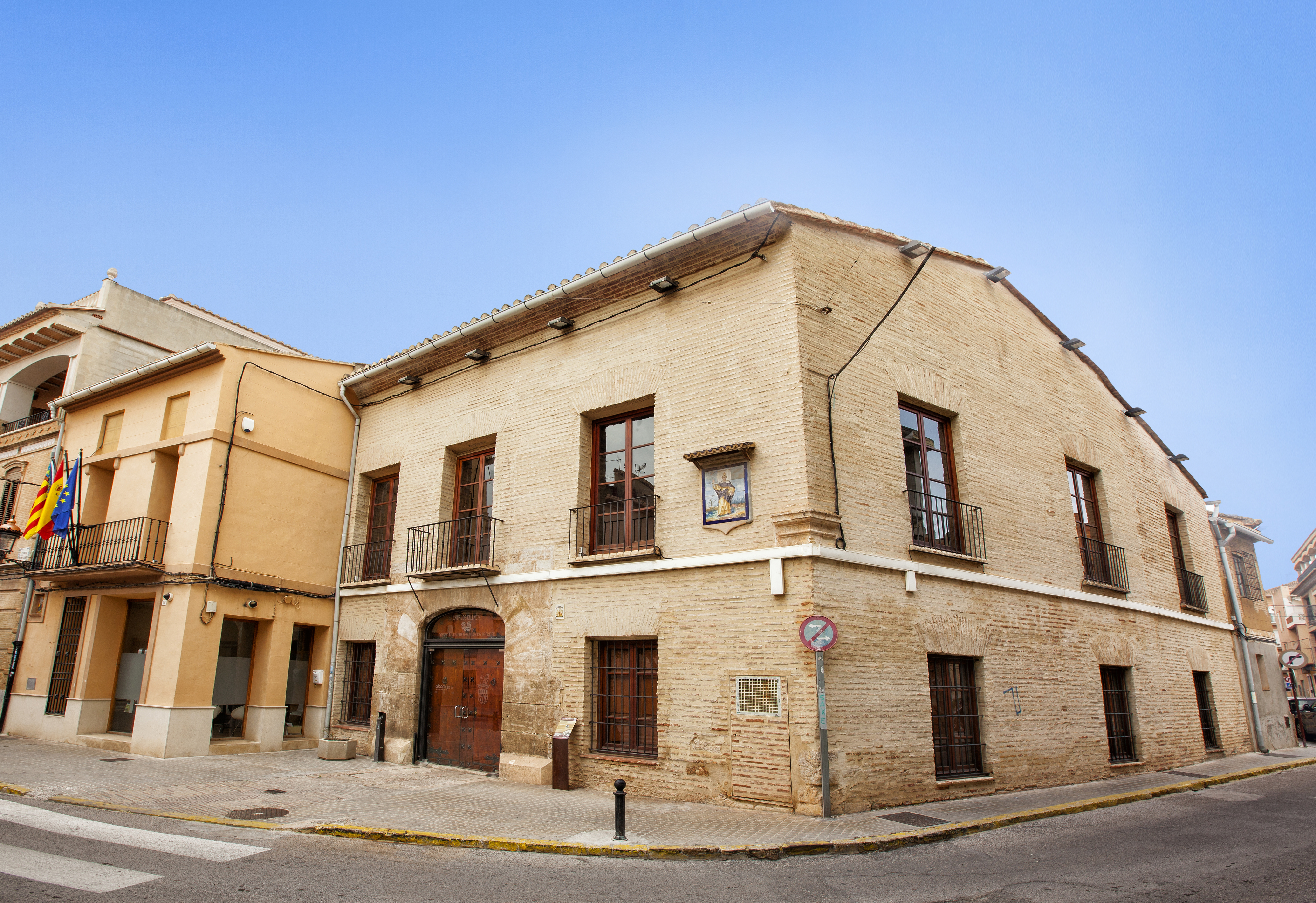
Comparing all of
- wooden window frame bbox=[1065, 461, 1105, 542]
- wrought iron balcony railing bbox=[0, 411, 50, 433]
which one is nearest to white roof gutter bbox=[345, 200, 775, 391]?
wooden window frame bbox=[1065, 461, 1105, 542]

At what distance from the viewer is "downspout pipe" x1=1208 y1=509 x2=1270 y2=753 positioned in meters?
15.8

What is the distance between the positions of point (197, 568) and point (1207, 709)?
61.6 ft

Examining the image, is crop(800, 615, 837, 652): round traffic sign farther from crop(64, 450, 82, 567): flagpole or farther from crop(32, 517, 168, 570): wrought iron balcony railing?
crop(64, 450, 82, 567): flagpole

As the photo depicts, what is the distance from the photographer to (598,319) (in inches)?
458

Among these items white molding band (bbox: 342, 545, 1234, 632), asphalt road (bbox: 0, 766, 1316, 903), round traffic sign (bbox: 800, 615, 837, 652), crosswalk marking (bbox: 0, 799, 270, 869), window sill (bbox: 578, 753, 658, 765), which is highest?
white molding band (bbox: 342, 545, 1234, 632)

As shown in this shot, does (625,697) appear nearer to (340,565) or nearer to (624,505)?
(624,505)

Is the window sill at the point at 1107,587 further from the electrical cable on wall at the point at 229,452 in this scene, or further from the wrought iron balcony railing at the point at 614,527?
the electrical cable on wall at the point at 229,452

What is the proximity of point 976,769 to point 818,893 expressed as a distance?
5.17 meters

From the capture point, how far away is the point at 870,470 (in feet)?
32.0

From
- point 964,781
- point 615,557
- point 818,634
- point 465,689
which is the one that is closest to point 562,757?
point 615,557

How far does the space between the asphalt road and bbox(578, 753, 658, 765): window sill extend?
9.29 ft

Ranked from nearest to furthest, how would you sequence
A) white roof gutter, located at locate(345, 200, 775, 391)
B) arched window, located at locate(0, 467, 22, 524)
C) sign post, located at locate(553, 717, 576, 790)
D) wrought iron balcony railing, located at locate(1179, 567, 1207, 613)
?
1. white roof gutter, located at locate(345, 200, 775, 391)
2. sign post, located at locate(553, 717, 576, 790)
3. wrought iron balcony railing, located at locate(1179, 567, 1207, 613)
4. arched window, located at locate(0, 467, 22, 524)

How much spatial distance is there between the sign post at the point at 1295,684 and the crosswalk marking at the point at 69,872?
20.4 metres

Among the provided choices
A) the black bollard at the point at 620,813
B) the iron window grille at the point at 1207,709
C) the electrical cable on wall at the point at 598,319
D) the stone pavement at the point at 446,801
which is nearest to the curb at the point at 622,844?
the stone pavement at the point at 446,801
